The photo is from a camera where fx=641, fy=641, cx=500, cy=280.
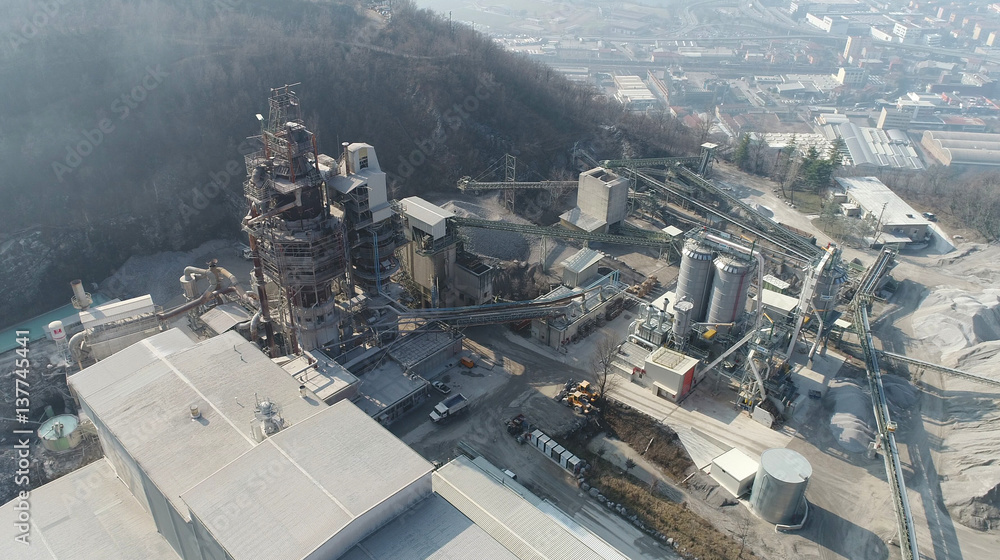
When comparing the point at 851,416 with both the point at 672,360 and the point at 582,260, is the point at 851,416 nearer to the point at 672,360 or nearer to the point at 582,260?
the point at 672,360

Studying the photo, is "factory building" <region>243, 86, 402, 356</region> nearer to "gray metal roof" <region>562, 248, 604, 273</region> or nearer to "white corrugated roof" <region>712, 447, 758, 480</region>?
"gray metal roof" <region>562, 248, 604, 273</region>

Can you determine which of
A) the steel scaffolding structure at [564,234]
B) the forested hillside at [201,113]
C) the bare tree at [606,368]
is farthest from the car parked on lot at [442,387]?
the forested hillside at [201,113]

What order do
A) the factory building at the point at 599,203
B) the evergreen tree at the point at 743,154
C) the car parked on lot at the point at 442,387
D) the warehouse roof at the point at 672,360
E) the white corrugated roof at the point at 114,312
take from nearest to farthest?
1. the white corrugated roof at the point at 114,312
2. the warehouse roof at the point at 672,360
3. the car parked on lot at the point at 442,387
4. the factory building at the point at 599,203
5. the evergreen tree at the point at 743,154

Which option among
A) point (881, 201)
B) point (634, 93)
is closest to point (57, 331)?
point (881, 201)

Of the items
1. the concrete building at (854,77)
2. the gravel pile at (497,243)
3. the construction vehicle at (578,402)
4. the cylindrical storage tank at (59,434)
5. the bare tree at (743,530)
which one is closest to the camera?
the bare tree at (743,530)

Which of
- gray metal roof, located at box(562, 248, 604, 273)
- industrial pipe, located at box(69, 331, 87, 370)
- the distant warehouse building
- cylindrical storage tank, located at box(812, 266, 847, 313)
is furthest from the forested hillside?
the distant warehouse building

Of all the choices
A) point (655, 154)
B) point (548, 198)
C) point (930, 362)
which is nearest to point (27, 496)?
point (548, 198)

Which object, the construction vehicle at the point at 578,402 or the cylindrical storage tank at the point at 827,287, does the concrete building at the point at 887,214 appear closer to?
the cylindrical storage tank at the point at 827,287

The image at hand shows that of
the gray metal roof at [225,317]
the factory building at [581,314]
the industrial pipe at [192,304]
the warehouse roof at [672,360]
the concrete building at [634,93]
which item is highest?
the industrial pipe at [192,304]
